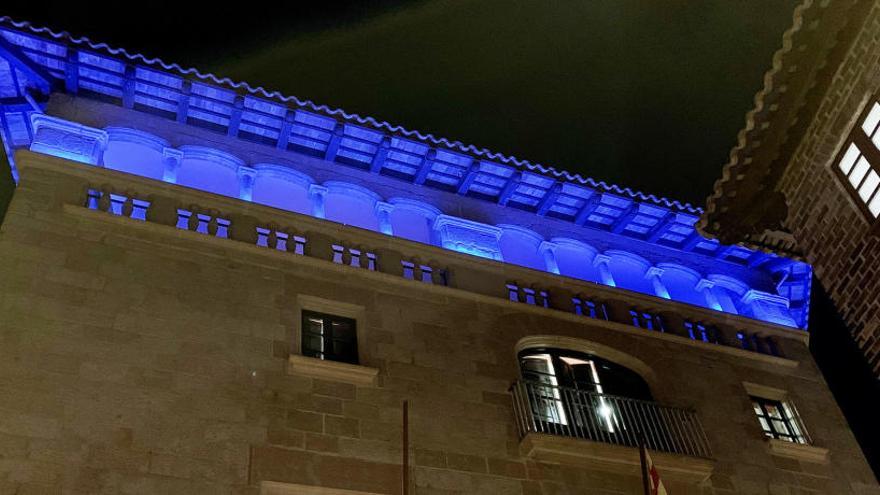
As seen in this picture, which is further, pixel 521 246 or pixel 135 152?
pixel 521 246

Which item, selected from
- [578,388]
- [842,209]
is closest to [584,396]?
[578,388]

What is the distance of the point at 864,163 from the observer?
1550cm

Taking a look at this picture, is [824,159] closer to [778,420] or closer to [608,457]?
[778,420]

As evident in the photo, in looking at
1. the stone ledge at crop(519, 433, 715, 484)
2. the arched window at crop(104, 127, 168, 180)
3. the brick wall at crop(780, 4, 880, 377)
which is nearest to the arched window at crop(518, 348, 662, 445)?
the stone ledge at crop(519, 433, 715, 484)

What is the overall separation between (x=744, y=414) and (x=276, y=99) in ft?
36.1

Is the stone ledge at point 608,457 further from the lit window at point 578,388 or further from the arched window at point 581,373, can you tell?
the arched window at point 581,373

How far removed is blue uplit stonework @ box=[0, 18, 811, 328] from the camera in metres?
18.0

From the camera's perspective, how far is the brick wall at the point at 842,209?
15305 mm

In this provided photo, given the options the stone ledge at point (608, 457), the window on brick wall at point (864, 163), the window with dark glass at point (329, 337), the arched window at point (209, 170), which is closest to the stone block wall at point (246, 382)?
the stone ledge at point (608, 457)

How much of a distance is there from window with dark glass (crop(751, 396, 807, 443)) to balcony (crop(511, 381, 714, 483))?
87.1 inches

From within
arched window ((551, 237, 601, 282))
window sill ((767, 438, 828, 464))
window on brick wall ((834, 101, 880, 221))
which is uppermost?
arched window ((551, 237, 601, 282))

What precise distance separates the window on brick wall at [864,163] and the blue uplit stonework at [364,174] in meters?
5.66

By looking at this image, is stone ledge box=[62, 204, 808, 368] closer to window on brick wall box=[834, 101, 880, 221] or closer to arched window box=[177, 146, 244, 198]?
arched window box=[177, 146, 244, 198]

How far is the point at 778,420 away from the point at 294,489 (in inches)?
413
